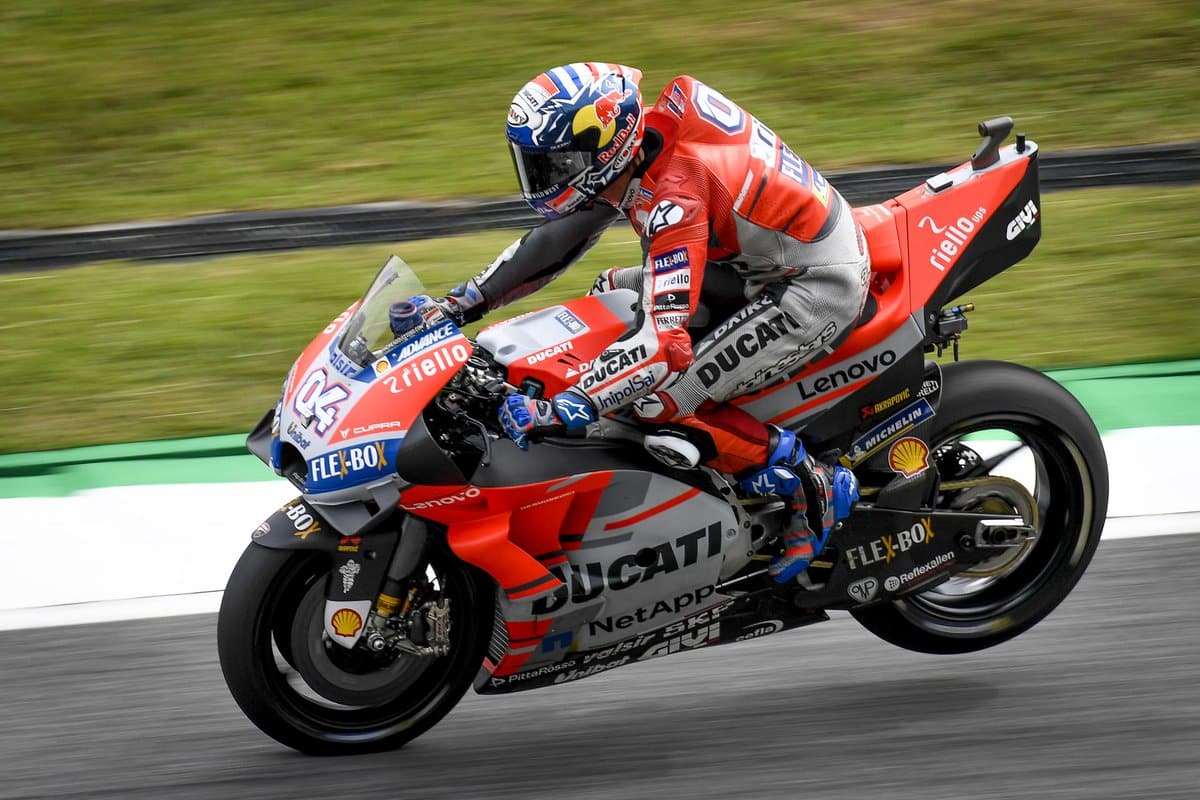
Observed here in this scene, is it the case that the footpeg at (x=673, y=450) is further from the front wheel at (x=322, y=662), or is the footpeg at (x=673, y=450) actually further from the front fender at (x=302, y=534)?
the front fender at (x=302, y=534)

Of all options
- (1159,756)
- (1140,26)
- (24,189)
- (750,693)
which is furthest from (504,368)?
(1140,26)

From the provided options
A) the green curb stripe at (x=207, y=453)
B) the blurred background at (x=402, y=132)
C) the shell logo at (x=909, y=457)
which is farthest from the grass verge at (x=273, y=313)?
the shell logo at (x=909, y=457)

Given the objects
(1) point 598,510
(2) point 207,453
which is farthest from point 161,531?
(1) point 598,510

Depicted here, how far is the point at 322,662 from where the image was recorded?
4066 millimetres

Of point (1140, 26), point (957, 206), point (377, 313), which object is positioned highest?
point (1140, 26)

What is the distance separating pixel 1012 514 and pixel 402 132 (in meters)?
6.02

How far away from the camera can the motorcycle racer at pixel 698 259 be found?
385 centimetres

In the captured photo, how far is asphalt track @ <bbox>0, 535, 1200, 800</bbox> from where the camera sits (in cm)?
405

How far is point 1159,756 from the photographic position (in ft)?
13.4

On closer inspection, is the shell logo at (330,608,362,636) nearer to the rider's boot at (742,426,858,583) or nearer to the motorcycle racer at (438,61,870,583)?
the motorcycle racer at (438,61,870,583)

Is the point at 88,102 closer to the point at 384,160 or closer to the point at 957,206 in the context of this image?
the point at 384,160

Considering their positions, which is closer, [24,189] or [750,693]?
[750,693]

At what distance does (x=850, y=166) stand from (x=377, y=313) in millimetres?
5399

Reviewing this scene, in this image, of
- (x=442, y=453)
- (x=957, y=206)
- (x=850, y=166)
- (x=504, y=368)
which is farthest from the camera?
(x=850, y=166)
